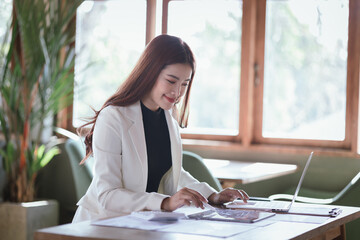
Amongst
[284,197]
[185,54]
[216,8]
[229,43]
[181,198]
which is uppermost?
[216,8]

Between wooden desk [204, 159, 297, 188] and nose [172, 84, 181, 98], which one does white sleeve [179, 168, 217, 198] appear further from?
wooden desk [204, 159, 297, 188]

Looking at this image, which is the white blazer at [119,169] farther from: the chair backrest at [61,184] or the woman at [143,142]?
the chair backrest at [61,184]

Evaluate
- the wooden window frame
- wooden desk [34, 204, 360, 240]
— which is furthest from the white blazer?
the wooden window frame

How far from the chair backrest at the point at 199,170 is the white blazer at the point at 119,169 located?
39.6 inches

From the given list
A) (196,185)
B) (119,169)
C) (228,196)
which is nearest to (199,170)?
(196,185)

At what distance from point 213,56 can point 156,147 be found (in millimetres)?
3106

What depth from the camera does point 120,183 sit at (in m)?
2.05

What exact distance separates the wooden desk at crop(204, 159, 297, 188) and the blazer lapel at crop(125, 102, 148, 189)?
1425 millimetres

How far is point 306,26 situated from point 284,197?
176 cm

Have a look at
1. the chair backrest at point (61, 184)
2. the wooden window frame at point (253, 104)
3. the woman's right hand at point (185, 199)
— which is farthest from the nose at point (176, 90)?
the chair backrest at point (61, 184)

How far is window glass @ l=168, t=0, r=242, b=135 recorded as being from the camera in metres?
5.20

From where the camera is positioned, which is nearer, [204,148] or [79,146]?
[79,146]

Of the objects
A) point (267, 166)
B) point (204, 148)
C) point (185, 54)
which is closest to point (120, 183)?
point (185, 54)

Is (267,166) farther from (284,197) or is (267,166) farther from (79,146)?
(79,146)
